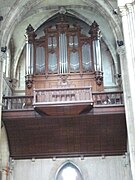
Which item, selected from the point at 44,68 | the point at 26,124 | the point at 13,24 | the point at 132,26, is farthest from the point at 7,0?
the point at 132,26

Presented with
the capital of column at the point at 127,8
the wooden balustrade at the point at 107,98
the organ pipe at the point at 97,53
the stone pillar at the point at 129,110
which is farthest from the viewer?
the organ pipe at the point at 97,53

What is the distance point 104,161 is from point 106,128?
181 cm

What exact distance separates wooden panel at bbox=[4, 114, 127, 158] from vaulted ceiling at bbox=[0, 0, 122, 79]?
3772mm

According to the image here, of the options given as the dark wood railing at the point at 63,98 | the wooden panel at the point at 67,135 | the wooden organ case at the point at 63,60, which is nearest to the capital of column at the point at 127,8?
the dark wood railing at the point at 63,98

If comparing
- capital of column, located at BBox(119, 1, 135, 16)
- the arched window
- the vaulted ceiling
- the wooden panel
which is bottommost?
the arched window

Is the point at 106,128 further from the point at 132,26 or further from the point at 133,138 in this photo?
the point at 132,26

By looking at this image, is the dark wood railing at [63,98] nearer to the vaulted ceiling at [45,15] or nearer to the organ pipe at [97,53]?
the organ pipe at [97,53]

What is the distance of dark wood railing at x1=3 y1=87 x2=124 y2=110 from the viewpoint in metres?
14.8

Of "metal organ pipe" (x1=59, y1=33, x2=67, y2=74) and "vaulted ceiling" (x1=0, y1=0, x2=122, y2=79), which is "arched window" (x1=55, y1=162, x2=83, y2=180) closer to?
"metal organ pipe" (x1=59, y1=33, x2=67, y2=74)

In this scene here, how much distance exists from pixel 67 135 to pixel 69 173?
6.60ft

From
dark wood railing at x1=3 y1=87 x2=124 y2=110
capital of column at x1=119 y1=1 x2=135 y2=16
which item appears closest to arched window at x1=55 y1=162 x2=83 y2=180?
dark wood railing at x1=3 y1=87 x2=124 y2=110

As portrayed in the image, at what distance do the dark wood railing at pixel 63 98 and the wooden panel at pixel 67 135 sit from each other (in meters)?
0.68

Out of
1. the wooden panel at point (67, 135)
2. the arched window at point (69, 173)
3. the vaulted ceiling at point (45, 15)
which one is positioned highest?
the vaulted ceiling at point (45, 15)

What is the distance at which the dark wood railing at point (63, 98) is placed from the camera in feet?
48.4
